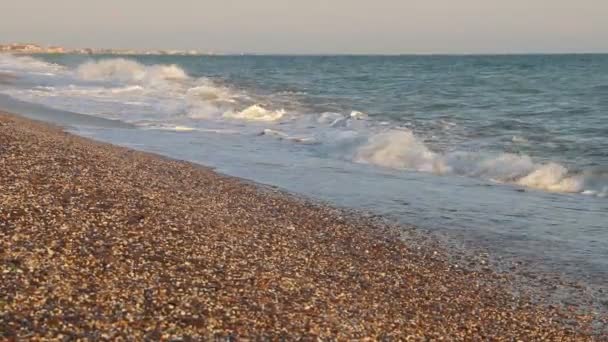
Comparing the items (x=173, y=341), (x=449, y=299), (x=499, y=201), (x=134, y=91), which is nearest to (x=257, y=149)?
(x=499, y=201)

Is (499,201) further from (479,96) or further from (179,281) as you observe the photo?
(479,96)

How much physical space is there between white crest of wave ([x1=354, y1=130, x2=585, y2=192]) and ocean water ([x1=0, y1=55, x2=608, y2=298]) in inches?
1.7

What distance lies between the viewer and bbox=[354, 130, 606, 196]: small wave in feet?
49.1

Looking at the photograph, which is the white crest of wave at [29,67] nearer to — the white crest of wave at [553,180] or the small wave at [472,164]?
the small wave at [472,164]

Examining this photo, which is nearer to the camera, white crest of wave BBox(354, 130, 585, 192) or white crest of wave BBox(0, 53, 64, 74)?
white crest of wave BBox(354, 130, 585, 192)

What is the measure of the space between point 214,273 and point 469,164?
10.8 meters

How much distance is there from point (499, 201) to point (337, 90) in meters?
33.3

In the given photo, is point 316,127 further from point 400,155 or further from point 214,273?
point 214,273

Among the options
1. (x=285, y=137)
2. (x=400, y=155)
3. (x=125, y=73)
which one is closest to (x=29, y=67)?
(x=125, y=73)

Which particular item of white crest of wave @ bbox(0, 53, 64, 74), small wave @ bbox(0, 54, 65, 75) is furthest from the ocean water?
white crest of wave @ bbox(0, 53, 64, 74)

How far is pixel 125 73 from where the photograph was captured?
61500 mm

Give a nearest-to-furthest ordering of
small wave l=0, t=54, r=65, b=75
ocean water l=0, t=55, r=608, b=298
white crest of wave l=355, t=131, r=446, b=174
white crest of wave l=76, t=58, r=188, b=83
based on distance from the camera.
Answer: ocean water l=0, t=55, r=608, b=298, white crest of wave l=355, t=131, r=446, b=174, white crest of wave l=76, t=58, r=188, b=83, small wave l=0, t=54, r=65, b=75

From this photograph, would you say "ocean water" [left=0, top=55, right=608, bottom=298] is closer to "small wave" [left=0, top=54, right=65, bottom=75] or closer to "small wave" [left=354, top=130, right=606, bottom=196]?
"small wave" [left=354, top=130, right=606, bottom=196]

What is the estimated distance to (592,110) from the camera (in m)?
28.2
